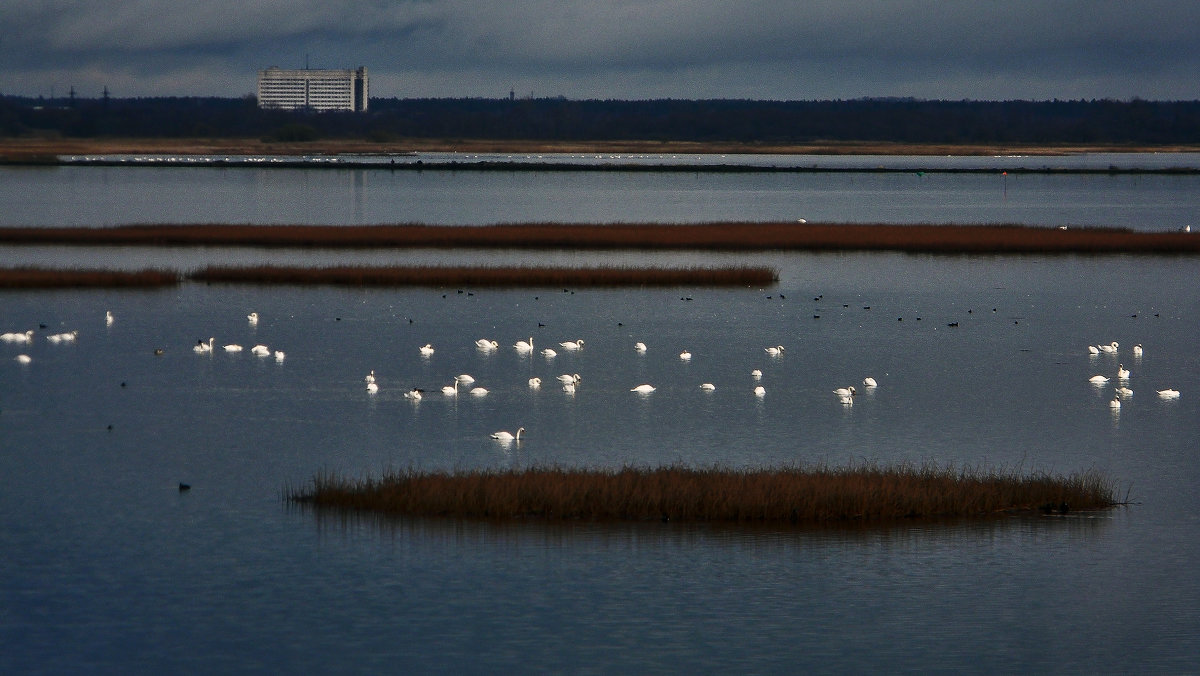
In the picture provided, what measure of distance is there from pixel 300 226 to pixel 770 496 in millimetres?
47544

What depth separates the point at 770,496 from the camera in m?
19.9

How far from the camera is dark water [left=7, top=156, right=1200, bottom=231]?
8006 centimetres

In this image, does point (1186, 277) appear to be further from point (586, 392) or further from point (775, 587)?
point (775, 587)

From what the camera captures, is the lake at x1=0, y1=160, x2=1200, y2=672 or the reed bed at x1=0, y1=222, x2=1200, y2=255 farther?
the reed bed at x1=0, y1=222, x2=1200, y2=255

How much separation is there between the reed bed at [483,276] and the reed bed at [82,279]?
6.28ft

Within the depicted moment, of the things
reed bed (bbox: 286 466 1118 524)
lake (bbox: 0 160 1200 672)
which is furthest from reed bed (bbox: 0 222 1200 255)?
reed bed (bbox: 286 466 1118 524)

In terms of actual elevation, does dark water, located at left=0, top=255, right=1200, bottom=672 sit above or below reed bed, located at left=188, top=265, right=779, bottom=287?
below

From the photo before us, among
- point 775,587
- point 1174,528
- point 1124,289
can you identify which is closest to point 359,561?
point 775,587

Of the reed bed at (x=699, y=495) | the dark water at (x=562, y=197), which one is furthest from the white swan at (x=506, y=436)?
the dark water at (x=562, y=197)

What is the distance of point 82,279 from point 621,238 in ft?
73.5

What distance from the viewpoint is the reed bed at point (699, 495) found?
19.8 metres

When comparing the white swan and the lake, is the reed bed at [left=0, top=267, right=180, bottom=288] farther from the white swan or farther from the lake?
the white swan

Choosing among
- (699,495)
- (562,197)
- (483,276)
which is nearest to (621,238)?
(483,276)

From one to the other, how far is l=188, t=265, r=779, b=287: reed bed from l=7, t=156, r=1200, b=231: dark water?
23990 mm
